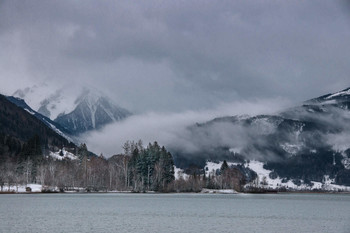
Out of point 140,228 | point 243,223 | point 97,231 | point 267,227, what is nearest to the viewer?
point 97,231

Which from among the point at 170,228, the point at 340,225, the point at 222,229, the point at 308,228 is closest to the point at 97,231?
the point at 170,228

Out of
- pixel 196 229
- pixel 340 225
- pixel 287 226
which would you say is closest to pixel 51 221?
pixel 196 229

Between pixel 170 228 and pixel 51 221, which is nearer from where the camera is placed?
pixel 170 228

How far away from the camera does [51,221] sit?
8988 cm

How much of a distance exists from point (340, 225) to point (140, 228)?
38701 millimetres

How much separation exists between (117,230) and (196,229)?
1285cm

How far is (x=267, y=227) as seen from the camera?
285 ft

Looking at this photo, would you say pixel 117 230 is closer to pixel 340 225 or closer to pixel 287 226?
pixel 287 226

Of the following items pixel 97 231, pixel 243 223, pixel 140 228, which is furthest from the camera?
pixel 243 223

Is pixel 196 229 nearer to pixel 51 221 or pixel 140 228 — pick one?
pixel 140 228

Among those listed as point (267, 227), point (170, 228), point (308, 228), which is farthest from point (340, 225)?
point (170, 228)

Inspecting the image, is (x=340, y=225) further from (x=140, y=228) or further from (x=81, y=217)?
(x=81, y=217)

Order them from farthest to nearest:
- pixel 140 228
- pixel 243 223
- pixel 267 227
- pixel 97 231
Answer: pixel 243 223, pixel 267 227, pixel 140 228, pixel 97 231

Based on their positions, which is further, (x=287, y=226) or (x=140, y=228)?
(x=287, y=226)
